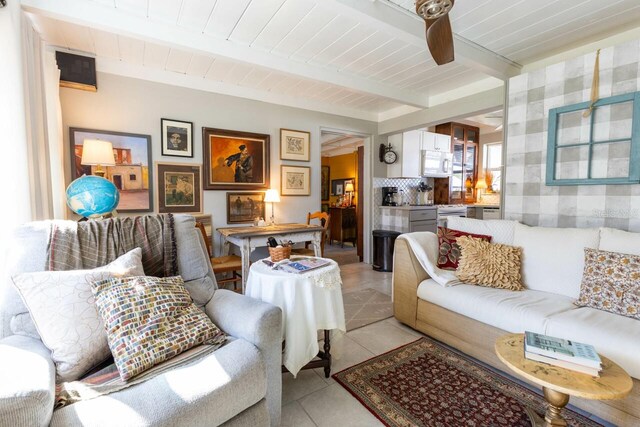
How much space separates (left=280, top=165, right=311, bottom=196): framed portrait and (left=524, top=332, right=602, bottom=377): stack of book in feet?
10.5

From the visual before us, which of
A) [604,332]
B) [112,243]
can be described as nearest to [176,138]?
[112,243]

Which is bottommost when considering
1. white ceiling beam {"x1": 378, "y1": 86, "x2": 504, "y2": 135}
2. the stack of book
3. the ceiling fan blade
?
the stack of book

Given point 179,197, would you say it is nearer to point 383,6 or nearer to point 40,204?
point 40,204

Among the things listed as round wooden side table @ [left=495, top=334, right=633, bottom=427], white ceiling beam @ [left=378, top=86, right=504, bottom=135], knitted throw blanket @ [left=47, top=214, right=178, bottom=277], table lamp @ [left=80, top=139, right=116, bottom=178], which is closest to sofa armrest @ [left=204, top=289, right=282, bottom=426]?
knitted throw blanket @ [left=47, top=214, right=178, bottom=277]

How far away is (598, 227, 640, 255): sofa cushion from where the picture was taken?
1867 mm

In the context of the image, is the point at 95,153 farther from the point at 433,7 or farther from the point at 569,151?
the point at 569,151

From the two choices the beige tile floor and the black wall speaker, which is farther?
the black wall speaker

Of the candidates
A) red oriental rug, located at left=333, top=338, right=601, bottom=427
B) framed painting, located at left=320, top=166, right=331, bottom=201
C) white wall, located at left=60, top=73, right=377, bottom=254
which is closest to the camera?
red oriental rug, located at left=333, top=338, right=601, bottom=427

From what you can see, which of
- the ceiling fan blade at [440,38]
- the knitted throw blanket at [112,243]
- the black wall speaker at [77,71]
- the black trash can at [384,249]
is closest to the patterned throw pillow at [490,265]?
the ceiling fan blade at [440,38]

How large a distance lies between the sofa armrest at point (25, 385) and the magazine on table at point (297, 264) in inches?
42.8

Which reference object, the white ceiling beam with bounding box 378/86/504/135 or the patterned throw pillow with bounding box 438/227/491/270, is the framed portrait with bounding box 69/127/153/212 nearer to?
the patterned throw pillow with bounding box 438/227/491/270

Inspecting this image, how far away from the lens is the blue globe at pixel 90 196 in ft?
6.07

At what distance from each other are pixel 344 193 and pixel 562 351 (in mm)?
6452

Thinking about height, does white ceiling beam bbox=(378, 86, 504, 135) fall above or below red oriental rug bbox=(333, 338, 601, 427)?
above
